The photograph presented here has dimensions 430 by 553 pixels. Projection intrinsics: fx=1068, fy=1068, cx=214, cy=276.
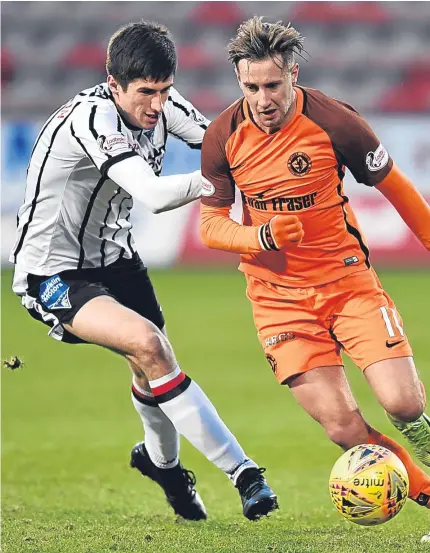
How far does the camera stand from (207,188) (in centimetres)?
514

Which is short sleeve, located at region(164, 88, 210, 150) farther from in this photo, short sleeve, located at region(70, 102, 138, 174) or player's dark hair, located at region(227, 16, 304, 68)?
player's dark hair, located at region(227, 16, 304, 68)

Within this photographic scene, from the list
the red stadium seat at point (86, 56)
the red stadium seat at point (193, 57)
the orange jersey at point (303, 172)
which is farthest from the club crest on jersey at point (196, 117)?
the red stadium seat at point (86, 56)

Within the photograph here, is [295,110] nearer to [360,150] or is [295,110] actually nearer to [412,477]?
[360,150]

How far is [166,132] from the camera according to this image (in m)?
5.96

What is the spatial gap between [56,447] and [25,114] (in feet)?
56.8

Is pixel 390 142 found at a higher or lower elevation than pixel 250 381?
higher

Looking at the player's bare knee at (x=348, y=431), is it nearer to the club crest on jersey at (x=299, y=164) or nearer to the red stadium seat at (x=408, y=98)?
the club crest on jersey at (x=299, y=164)

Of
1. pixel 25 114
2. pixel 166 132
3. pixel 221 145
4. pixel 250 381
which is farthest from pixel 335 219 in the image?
pixel 25 114

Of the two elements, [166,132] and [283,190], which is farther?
[166,132]

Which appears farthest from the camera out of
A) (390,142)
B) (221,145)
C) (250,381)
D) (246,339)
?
(390,142)

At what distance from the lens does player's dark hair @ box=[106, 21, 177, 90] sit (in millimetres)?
5238

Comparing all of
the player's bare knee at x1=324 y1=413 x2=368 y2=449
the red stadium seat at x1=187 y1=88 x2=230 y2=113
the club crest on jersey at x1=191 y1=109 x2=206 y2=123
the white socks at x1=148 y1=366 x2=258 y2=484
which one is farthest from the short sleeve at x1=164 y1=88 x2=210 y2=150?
the red stadium seat at x1=187 y1=88 x2=230 y2=113

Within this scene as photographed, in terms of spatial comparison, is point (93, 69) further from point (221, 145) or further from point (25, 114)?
point (221, 145)

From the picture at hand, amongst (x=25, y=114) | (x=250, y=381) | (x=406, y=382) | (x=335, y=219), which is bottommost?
(x=250, y=381)
